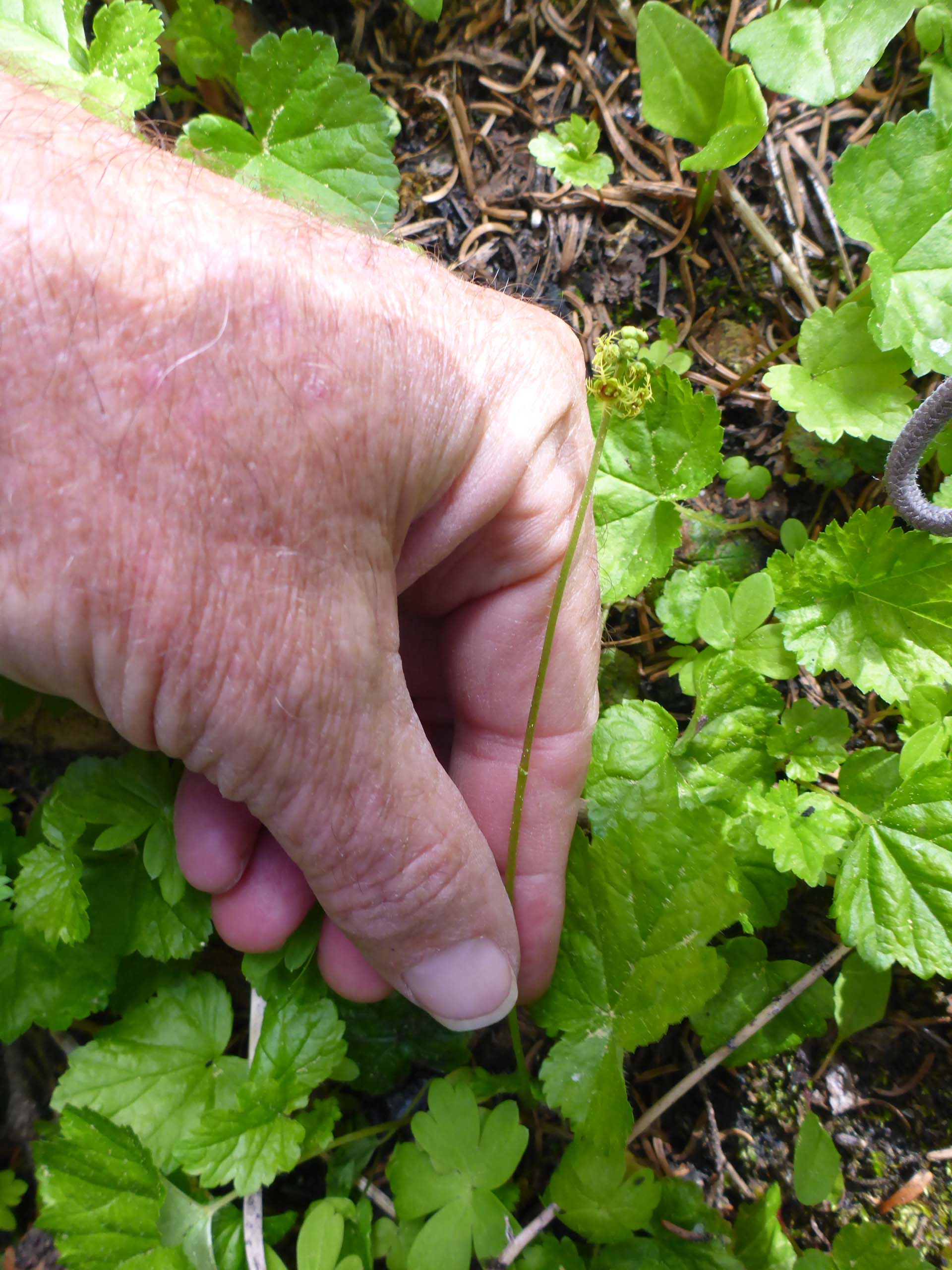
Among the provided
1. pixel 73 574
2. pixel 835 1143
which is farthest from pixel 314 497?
pixel 835 1143

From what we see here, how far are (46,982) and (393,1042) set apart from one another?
0.88 metres

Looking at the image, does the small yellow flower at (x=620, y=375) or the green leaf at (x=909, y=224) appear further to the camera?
the green leaf at (x=909, y=224)

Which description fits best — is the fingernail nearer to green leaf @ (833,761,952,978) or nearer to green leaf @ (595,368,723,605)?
green leaf @ (833,761,952,978)

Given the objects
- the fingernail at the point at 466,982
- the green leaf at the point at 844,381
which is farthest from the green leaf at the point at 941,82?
the fingernail at the point at 466,982

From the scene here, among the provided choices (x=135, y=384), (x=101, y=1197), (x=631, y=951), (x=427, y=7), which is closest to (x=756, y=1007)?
(x=631, y=951)

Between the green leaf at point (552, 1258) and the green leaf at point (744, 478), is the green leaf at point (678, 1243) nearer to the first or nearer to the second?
the green leaf at point (552, 1258)

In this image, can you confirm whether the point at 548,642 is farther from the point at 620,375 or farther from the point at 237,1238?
the point at 237,1238

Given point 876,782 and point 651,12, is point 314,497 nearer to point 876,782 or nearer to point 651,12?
point 876,782

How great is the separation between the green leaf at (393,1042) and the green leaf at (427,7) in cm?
271

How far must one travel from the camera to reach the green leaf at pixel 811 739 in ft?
6.46

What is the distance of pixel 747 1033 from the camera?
6.29ft

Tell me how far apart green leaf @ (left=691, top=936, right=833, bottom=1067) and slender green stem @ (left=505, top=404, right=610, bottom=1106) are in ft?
1.44

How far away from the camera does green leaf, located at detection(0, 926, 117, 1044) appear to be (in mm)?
1982

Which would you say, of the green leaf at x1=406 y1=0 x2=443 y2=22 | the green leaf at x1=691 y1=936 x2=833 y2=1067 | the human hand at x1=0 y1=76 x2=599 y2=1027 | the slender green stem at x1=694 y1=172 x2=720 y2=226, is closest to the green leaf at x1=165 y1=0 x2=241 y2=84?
the green leaf at x1=406 y1=0 x2=443 y2=22
